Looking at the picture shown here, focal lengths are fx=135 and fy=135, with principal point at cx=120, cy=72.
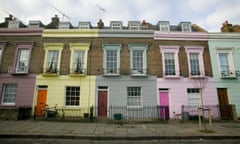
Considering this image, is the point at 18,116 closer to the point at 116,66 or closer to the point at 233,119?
the point at 116,66

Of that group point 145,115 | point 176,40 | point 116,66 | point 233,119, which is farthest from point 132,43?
point 233,119

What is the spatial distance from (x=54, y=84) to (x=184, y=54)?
1322 cm

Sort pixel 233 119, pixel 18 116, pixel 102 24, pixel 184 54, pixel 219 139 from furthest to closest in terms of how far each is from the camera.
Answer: pixel 102 24, pixel 184 54, pixel 233 119, pixel 18 116, pixel 219 139

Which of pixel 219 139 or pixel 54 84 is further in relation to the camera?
pixel 54 84

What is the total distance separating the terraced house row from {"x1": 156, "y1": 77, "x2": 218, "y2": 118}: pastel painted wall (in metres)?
0.09

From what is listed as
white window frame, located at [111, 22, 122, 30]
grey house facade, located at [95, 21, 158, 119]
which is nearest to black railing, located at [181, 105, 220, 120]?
grey house facade, located at [95, 21, 158, 119]

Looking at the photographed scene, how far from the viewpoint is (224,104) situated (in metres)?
12.9

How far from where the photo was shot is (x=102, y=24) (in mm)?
17141

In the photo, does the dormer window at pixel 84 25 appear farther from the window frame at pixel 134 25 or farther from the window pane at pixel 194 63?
the window pane at pixel 194 63

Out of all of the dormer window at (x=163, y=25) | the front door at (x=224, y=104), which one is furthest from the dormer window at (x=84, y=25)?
the front door at (x=224, y=104)

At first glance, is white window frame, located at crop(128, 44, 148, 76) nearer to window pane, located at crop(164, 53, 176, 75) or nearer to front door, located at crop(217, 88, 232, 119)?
window pane, located at crop(164, 53, 176, 75)

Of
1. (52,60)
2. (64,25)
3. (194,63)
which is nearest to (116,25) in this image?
(64,25)

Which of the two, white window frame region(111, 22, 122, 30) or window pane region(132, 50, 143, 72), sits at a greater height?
white window frame region(111, 22, 122, 30)

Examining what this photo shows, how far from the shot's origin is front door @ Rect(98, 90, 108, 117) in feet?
41.0
